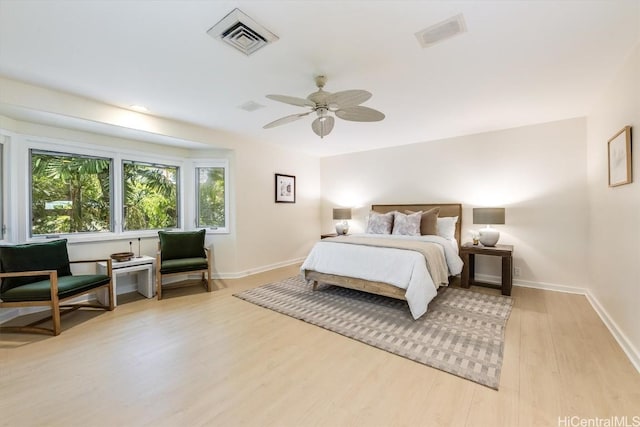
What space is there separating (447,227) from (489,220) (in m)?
0.64

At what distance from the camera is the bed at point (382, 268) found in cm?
286

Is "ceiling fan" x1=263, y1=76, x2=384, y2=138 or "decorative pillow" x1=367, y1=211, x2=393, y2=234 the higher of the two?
"ceiling fan" x1=263, y1=76, x2=384, y2=138

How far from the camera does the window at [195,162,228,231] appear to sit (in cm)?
477

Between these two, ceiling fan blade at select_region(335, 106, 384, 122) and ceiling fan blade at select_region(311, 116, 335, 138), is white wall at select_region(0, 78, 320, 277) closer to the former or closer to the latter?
ceiling fan blade at select_region(311, 116, 335, 138)

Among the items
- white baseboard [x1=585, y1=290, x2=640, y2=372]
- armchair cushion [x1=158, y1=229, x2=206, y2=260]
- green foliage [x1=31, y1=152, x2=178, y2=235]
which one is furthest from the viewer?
armchair cushion [x1=158, y1=229, x2=206, y2=260]

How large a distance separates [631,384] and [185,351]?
132 inches

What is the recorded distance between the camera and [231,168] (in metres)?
4.66

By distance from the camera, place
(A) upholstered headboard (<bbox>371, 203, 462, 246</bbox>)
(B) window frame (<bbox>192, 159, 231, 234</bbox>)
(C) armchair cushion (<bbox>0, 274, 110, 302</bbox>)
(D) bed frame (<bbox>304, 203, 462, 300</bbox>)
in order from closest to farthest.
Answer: (C) armchair cushion (<bbox>0, 274, 110, 302</bbox>), (D) bed frame (<bbox>304, 203, 462, 300</bbox>), (A) upholstered headboard (<bbox>371, 203, 462, 246</bbox>), (B) window frame (<bbox>192, 159, 231, 234</bbox>)

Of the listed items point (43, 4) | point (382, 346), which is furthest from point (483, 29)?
point (43, 4)

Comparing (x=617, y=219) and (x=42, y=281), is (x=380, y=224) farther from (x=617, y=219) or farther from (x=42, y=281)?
(x=42, y=281)

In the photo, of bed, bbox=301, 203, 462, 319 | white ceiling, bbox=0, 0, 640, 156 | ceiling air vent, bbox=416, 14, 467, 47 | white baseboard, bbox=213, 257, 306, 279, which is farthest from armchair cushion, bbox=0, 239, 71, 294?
ceiling air vent, bbox=416, 14, 467, 47

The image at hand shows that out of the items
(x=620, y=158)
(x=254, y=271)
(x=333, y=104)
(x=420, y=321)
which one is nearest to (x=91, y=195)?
(x=254, y=271)

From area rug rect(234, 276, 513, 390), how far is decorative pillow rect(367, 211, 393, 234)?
129cm

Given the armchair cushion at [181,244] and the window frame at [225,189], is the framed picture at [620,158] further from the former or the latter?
the armchair cushion at [181,244]
